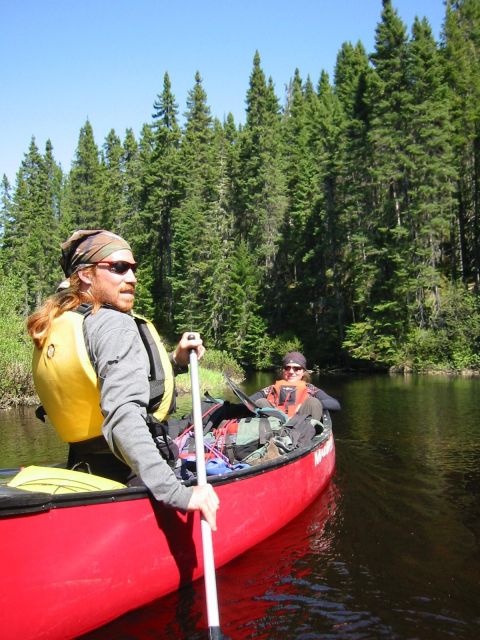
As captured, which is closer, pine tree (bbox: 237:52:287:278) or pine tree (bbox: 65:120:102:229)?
pine tree (bbox: 237:52:287:278)

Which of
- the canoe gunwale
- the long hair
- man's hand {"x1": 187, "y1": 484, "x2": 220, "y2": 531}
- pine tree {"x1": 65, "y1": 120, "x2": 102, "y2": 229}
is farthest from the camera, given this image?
pine tree {"x1": 65, "y1": 120, "x2": 102, "y2": 229}

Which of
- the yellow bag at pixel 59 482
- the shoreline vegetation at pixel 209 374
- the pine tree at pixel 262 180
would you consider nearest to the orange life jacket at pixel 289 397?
the shoreline vegetation at pixel 209 374

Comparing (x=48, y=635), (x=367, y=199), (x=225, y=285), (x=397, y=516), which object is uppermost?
(x=367, y=199)

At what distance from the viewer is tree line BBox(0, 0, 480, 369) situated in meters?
29.8

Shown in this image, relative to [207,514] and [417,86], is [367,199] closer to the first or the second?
[417,86]

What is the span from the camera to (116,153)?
5903 cm

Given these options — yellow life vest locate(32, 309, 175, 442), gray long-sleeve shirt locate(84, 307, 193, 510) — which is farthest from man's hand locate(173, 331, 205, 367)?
gray long-sleeve shirt locate(84, 307, 193, 510)

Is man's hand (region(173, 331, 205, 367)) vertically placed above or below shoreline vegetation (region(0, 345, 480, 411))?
above

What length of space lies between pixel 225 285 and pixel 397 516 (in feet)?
109

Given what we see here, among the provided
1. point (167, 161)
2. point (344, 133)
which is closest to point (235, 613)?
point (344, 133)

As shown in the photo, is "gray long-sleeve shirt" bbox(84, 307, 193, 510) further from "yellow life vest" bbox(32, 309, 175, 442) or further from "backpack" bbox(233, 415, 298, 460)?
"backpack" bbox(233, 415, 298, 460)

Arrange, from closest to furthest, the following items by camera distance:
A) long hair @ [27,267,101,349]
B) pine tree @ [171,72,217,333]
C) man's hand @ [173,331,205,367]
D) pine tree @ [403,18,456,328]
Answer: long hair @ [27,267,101,349]
man's hand @ [173,331,205,367]
pine tree @ [403,18,456,328]
pine tree @ [171,72,217,333]

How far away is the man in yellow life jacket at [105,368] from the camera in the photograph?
305cm

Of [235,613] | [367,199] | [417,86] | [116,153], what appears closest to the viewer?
[235,613]
